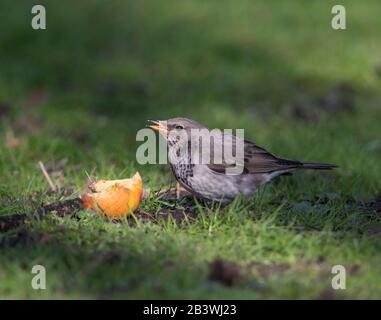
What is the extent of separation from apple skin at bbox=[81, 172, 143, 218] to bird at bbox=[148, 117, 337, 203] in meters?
0.47

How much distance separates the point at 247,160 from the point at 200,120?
3268mm

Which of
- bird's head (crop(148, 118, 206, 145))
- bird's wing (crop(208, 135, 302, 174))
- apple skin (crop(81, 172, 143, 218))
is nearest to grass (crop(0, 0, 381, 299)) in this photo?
apple skin (crop(81, 172, 143, 218))

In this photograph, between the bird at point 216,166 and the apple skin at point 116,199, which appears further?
the bird at point 216,166

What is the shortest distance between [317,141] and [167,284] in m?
4.54

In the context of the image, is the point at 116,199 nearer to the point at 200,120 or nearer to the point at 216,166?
the point at 216,166

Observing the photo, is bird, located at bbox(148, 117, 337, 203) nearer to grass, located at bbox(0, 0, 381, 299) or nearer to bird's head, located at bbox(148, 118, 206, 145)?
bird's head, located at bbox(148, 118, 206, 145)

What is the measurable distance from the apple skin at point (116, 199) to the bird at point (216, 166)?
1.55ft

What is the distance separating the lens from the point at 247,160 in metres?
6.55

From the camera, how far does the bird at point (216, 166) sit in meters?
6.22

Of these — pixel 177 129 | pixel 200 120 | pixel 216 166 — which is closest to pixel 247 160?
pixel 216 166

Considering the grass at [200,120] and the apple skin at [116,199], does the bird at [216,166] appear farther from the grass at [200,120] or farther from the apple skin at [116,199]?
the apple skin at [116,199]

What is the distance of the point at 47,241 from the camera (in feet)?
17.5

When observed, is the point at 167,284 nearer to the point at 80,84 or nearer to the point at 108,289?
the point at 108,289

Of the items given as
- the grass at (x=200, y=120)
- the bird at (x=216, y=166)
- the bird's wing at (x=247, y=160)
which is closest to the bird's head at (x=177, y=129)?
the bird at (x=216, y=166)
